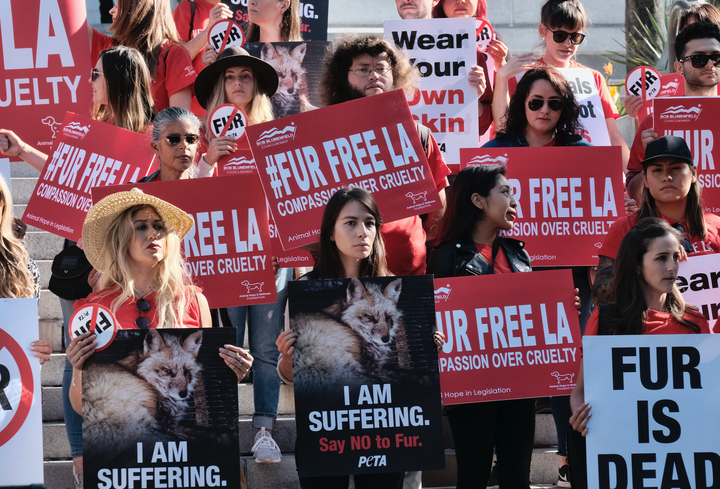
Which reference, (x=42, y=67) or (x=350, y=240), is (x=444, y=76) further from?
(x=42, y=67)

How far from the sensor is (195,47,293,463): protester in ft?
17.6

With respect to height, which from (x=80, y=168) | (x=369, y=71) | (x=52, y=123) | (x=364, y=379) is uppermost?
(x=369, y=71)

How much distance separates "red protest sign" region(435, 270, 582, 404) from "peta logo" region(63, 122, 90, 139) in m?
2.46

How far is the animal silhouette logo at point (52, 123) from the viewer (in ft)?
20.4

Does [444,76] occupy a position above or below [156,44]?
below

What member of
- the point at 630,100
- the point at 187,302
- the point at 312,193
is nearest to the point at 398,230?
the point at 312,193

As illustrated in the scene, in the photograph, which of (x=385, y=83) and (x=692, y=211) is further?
(x=385, y=83)

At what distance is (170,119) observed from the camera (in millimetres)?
5281

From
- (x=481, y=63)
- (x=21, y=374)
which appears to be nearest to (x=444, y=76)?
(x=481, y=63)

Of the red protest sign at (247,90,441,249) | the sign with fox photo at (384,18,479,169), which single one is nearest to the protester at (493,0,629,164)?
the sign with fox photo at (384,18,479,169)

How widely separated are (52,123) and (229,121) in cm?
146

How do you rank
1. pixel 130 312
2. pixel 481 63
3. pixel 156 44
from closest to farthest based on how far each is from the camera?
1. pixel 130 312
2. pixel 156 44
3. pixel 481 63

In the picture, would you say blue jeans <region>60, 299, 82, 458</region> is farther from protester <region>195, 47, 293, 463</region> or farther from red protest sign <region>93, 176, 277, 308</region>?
protester <region>195, 47, 293, 463</region>

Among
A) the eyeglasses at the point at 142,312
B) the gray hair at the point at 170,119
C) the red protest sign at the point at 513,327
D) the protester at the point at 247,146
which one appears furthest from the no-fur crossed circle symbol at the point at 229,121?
the red protest sign at the point at 513,327
